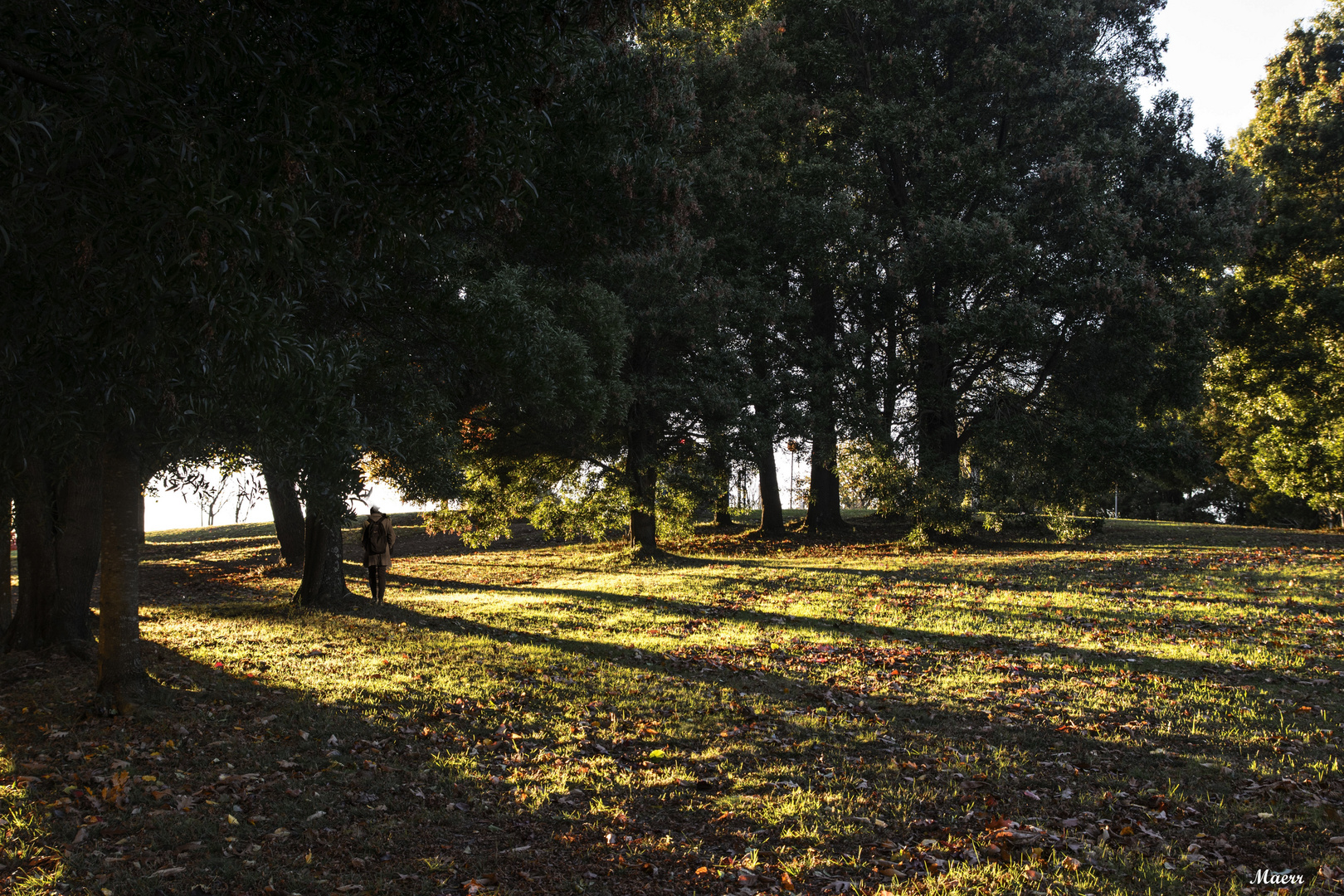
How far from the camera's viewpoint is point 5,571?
12047mm

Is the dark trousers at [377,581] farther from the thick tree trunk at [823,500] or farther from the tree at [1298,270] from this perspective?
the tree at [1298,270]

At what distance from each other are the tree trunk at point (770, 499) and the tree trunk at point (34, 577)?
2178cm

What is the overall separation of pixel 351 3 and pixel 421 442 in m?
8.19

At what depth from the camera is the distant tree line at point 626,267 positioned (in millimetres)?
4840

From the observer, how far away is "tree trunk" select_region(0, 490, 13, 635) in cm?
1098

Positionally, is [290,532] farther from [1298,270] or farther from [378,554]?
[1298,270]

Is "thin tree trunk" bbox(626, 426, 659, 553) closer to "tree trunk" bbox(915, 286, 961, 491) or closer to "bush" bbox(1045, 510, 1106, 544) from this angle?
"tree trunk" bbox(915, 286, 961, 491)

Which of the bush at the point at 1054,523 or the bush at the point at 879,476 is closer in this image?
the bush at the point at 1054,523

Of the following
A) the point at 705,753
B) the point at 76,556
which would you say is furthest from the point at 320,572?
the point at 705,753

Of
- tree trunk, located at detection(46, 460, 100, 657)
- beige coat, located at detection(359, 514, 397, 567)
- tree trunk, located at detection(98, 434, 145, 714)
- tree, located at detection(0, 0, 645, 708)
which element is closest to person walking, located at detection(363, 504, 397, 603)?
beige coat, located at detection(359, 514, 397, 567)

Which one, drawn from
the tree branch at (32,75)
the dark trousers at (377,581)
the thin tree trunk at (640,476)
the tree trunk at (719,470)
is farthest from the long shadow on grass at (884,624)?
the tree branch at (32,75)

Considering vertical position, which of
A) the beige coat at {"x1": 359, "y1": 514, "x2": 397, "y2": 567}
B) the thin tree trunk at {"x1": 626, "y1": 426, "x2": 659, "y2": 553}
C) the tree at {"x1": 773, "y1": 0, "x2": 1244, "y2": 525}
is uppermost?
the tree at {"x1": 773, "y1": 0, "x2": 1244, "y2": 525}

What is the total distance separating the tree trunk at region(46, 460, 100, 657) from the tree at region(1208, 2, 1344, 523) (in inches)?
1117

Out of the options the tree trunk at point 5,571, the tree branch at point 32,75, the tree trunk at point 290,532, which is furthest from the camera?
the tree trunk at point 290,532
